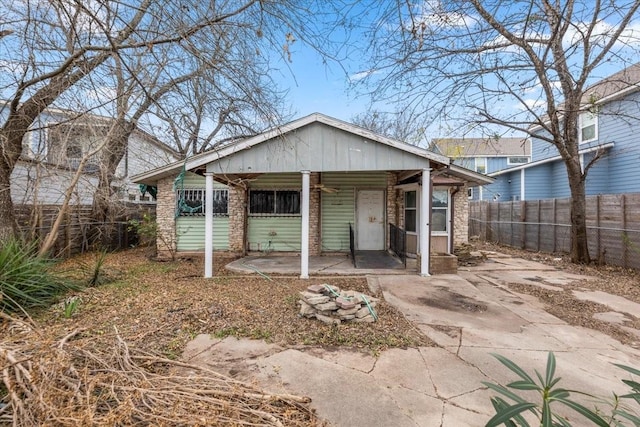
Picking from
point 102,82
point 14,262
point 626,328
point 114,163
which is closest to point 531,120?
point 626,328

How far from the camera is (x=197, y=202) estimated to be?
1055 cm

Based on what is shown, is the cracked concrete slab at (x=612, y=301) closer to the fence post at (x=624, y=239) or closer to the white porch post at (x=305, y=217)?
the fence post at (x=624, y=239)

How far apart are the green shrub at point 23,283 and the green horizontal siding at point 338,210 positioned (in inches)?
274

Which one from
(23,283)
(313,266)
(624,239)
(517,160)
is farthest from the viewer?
(517,160)

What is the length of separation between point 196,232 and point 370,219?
6006 millimetres

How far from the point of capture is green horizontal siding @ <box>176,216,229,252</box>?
34.4 ft

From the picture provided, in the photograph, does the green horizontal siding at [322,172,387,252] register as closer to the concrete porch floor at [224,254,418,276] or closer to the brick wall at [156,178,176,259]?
the concrete porch floor at [224,254,418,276]

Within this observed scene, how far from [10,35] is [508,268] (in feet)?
37.6

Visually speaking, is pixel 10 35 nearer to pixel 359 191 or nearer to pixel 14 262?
pixel 14 262

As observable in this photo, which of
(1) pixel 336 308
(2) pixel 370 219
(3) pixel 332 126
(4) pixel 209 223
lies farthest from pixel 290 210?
(1) pixel 336 308

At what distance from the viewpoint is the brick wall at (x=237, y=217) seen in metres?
10.3

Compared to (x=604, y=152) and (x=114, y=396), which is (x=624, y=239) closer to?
(x=604, y=152)

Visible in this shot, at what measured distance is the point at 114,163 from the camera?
11.1 meters

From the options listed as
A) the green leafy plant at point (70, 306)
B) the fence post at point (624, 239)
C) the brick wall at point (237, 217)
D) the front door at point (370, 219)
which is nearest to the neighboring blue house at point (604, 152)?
the fence post at point (624, 239)
